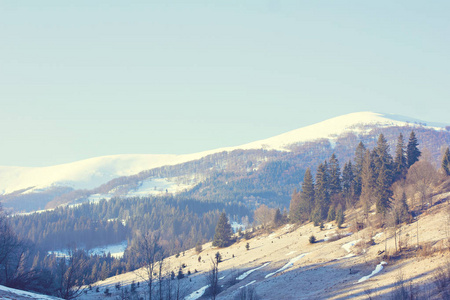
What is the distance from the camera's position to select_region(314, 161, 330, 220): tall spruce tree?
295ft

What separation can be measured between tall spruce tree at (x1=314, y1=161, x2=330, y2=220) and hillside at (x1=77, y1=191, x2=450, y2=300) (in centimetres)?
1467

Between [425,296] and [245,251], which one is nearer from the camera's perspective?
[425,296]

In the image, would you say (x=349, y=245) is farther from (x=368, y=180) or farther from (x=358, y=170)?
(x=358, y=170)

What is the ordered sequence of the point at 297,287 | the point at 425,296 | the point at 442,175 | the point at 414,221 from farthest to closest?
the point at 442,175 → the point at 414,221 → the point at 297,287 → the point at 425,296

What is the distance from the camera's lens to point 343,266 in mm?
46062

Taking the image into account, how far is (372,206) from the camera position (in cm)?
7981

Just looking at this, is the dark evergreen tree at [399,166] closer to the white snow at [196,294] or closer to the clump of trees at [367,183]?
the clump of trees at [367,183]

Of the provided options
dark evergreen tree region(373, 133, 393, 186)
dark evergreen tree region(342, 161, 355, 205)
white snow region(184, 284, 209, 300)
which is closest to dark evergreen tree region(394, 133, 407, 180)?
dark evergreen tree region(373, 133, 393, 186)

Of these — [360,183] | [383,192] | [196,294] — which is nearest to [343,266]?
[196,294]

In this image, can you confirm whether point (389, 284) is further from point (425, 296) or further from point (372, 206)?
point (372, 206)

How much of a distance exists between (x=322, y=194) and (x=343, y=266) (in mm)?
48847

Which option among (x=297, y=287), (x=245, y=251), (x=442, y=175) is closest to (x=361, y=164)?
(x=442, y=175)

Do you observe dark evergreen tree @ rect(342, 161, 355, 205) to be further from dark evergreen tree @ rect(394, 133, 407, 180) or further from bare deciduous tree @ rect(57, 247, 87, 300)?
bare deciduous tree @ rect(57, 247, 87, 300)

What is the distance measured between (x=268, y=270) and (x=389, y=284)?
→ 25.1 m
